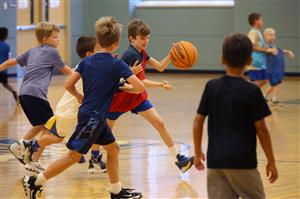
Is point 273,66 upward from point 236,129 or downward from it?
downward

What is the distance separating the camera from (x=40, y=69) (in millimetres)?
7887

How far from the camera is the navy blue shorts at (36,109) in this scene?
25.8 ft

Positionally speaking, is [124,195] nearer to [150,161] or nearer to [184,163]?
[184,163]

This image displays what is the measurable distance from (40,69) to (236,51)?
12.2 ft

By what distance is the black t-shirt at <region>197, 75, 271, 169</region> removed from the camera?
453cm

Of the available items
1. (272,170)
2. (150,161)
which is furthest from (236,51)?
(150,161)

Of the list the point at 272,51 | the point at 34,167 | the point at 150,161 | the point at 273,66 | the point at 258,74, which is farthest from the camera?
the point at 273,66

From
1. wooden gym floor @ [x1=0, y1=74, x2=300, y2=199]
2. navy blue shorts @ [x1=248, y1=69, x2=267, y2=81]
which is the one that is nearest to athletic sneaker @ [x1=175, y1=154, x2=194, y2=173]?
wooden gym floor @ [x1=0, y1=74, x2=300, y2=199]

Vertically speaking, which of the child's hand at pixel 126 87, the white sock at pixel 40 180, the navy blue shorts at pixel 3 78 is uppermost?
the child's hand at pixel 126 87

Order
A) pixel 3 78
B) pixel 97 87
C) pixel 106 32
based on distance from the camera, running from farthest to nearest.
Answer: pixel 3 78, pixel 106 32, pixel 97 87

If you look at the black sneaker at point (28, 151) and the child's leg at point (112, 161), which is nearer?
the child's leg at point (112, 161)

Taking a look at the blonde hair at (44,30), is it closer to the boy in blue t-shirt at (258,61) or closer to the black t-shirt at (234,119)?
the black t-shirt at (234,119)

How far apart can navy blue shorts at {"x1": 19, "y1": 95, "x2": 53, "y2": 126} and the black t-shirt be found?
11.8 feet

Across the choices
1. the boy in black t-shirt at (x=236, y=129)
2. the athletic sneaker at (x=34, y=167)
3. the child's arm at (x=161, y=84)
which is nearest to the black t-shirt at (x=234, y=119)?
the boy in black t-shirt at (x=236, y=129)
